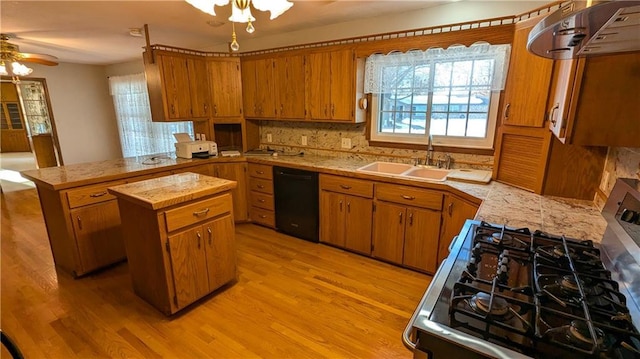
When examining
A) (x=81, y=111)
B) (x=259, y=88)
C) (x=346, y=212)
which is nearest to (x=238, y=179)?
(x=259, y=88)

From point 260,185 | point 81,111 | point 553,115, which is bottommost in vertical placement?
point 260,185

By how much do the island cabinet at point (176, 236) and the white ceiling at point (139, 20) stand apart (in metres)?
1.66

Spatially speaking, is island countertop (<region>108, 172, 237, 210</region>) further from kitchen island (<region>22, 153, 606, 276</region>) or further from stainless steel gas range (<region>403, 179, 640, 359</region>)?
stainless steel gas range (<region>403, 179, 640, 359</region>)

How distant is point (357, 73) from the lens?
116 inches

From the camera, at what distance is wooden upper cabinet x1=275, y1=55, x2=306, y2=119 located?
3277 millimetres

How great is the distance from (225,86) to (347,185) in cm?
209

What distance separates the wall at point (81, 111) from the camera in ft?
18.7

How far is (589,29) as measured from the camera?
2.79 feet

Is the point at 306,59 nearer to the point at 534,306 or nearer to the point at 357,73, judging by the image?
the point at 357,73

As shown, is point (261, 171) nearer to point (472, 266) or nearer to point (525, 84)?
point (525, 84)

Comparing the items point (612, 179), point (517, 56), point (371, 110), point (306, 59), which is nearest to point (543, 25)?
point (612, 179)

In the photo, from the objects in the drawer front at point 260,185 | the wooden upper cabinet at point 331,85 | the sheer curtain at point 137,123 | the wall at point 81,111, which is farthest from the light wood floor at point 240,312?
the wall at point 81,111

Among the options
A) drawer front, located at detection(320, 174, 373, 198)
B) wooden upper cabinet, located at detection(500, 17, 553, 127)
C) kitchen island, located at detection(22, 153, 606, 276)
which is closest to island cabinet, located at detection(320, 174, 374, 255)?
drawer front, located at detection(320, 174, 373, 198)

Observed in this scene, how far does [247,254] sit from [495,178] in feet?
7.68
